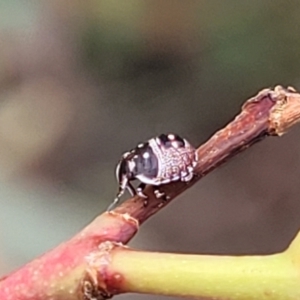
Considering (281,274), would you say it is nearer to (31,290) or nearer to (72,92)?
(31,290)

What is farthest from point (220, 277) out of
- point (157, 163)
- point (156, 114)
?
point (156, 114)

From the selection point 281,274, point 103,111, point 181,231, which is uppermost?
point 103,111

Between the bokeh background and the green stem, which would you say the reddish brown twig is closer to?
the green stem

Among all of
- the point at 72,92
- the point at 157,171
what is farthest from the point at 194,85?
the point at 157,171

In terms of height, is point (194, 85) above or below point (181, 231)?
above

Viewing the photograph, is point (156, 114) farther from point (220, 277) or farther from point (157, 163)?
point (220, 277)

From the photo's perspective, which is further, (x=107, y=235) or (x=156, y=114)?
(x=156, y=114)

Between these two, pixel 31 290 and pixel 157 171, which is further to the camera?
pixel 157 171
